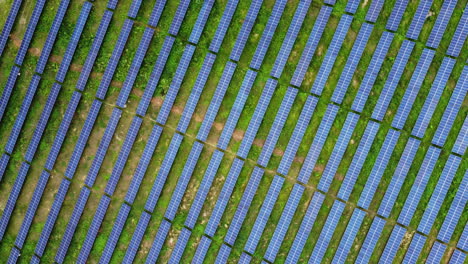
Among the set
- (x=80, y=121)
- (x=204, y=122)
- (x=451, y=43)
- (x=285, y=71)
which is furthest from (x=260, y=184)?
(x=451, y=43)

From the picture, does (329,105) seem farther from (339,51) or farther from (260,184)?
(260,184)

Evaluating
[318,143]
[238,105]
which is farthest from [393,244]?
[238,105]

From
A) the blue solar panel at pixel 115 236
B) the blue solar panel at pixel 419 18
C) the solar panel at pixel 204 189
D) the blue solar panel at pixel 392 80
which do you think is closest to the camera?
the blue solar panel at pixel 419 18

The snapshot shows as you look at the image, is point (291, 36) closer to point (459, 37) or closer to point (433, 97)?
point (433, 97)

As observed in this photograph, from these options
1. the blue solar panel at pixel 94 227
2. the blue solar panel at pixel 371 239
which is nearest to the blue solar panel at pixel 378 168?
the blue solar panel at pixel 371 239

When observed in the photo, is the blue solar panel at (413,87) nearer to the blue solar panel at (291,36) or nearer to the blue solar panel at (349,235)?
the blue solar panel at (349,235)

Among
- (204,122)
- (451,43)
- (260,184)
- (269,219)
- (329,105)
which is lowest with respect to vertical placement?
(269,219)
